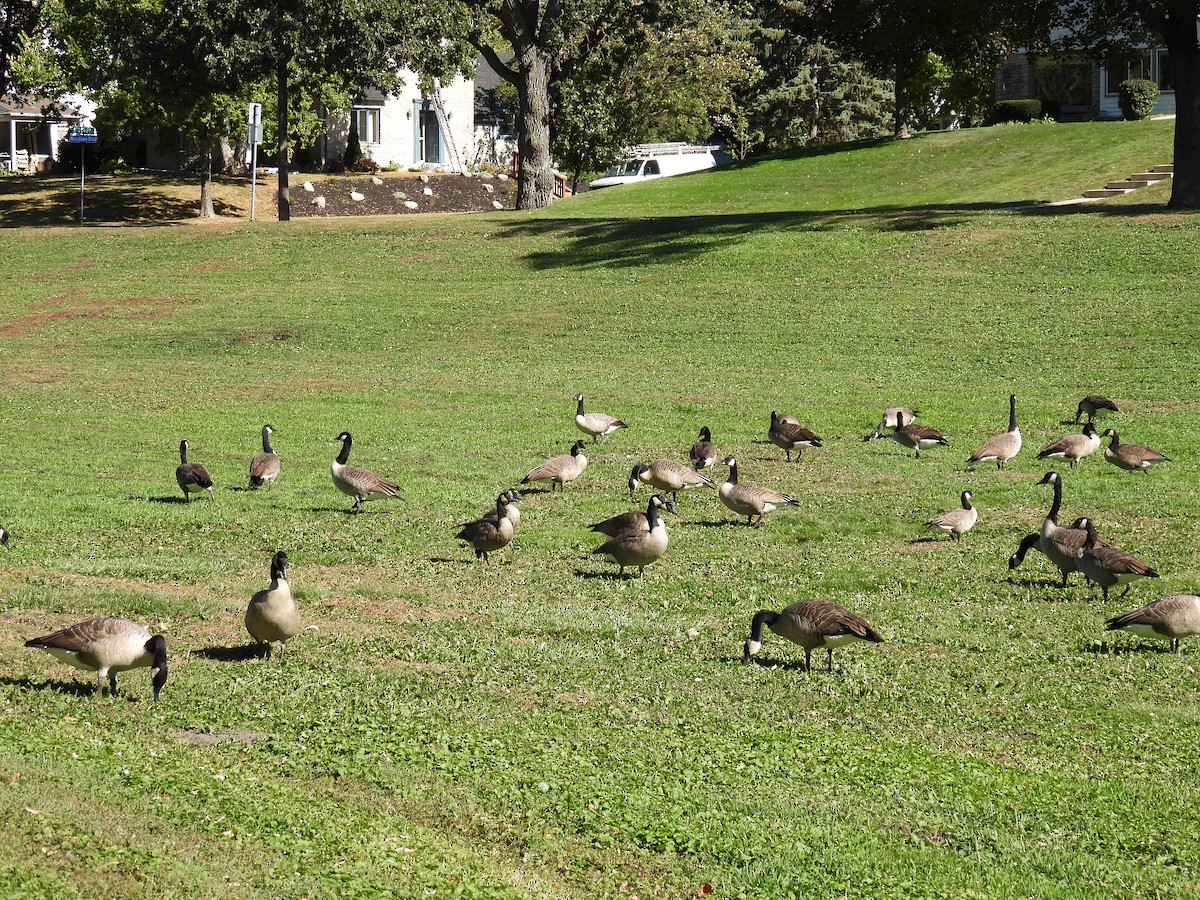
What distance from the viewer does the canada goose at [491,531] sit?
56.1ft

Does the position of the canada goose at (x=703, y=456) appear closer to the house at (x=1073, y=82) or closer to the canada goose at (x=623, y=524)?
the canada goose at (x=623, y=524)

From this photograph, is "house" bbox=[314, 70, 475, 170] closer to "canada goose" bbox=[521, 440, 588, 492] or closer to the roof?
the roof

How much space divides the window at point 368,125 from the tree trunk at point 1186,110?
198 ft

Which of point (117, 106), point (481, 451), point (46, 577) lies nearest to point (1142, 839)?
point (46, 577)

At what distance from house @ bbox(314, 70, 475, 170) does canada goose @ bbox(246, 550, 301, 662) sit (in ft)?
257

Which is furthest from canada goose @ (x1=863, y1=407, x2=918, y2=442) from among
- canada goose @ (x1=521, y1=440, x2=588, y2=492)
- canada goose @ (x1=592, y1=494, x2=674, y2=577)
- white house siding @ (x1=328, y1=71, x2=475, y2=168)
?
white house siding @ (x1=328, y1=71, x2=475, y2=168)

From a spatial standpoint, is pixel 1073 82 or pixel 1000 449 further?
pixel 1073 82

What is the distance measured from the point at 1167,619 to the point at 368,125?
86.2 meters

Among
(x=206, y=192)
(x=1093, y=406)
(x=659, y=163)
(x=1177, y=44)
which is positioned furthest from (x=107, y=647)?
(x=659, y=163)

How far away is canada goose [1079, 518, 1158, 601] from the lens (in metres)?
15.0

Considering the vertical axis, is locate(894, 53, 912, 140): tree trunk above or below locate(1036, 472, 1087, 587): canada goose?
above

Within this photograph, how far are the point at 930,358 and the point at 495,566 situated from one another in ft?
64.9

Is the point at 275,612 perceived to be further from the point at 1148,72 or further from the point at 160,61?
the point at 1148,72

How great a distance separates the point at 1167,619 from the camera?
522 inches
